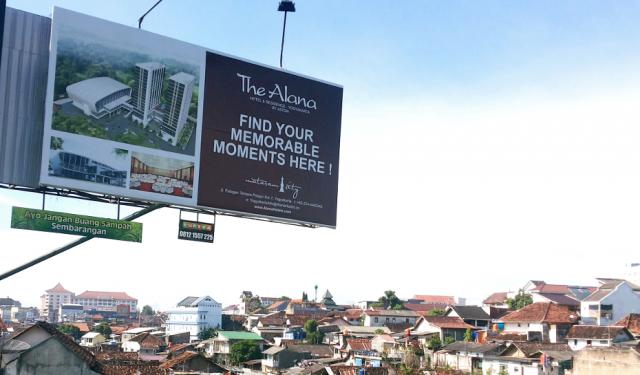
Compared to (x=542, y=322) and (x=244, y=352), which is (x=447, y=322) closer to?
(x=542, y=322)

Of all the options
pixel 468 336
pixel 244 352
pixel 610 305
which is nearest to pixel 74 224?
pixel 468 336

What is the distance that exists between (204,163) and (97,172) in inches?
93.7

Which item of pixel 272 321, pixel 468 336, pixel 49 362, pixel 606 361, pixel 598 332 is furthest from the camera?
pixel 272 321

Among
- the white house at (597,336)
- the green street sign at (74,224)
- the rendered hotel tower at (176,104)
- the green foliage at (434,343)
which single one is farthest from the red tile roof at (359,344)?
the green street sign at (74,224)

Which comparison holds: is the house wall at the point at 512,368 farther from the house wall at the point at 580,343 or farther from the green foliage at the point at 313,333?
the green foliage at the point at 313,333

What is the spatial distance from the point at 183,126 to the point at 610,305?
3754 centimetres

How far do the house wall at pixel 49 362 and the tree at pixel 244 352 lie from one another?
30.3 metres

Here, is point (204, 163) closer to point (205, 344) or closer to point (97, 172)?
point (97, 172)

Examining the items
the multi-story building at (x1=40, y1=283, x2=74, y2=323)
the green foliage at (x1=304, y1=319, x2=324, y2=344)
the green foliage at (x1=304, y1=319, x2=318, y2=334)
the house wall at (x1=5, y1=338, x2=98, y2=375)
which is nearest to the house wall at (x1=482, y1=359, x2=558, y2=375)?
the green foliage at (x1=304, y1=319, x2=324, y2=344)

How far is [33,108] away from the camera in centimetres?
1355

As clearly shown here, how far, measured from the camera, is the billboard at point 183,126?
1384cm

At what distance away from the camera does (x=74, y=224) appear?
13.5 metres

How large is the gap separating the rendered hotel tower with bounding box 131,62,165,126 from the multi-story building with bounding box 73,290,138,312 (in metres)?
155

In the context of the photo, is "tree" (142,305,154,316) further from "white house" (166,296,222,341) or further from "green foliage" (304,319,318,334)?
"green foliage" (304,319,318,334)
